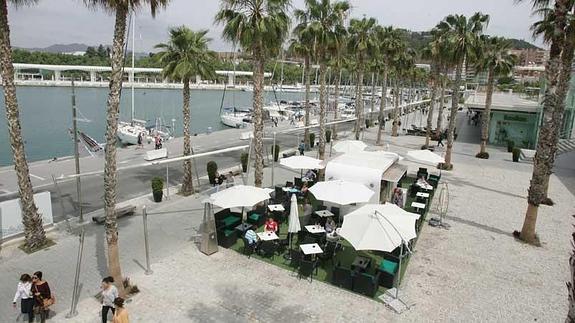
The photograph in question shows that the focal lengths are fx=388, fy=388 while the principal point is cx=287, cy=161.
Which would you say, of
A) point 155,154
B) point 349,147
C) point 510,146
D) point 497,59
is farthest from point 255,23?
point 510,146

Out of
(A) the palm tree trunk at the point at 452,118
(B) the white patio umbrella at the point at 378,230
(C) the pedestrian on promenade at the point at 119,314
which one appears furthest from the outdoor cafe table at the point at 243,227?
(A) the palm tree trunk at the point at 452,118

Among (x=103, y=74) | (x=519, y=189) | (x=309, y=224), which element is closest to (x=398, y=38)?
(x=519, y=189)

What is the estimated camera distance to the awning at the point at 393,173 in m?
18.6

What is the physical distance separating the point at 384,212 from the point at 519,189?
16.8m

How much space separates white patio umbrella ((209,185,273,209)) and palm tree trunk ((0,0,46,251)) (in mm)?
6428

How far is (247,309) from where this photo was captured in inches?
435

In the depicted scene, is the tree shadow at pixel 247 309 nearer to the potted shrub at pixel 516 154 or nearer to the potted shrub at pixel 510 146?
the potted shrub at pixel 516 154

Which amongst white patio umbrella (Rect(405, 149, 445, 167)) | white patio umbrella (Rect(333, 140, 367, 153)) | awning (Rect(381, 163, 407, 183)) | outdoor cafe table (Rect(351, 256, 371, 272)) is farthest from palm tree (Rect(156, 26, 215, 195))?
white patio umbrella (Rect(405, 149, 445, 167))

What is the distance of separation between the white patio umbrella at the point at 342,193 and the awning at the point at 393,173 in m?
2.41

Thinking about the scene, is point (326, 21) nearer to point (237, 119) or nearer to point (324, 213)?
point (324, 213)

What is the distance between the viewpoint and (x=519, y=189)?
2519cm

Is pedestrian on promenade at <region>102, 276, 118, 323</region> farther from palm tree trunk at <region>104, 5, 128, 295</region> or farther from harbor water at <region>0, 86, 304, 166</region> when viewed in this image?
harbor water at <region>0, 86, 304, 166</region>

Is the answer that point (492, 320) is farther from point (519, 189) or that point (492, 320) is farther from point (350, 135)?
point (350, 135)

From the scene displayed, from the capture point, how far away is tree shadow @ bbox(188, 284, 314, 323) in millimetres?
10648
